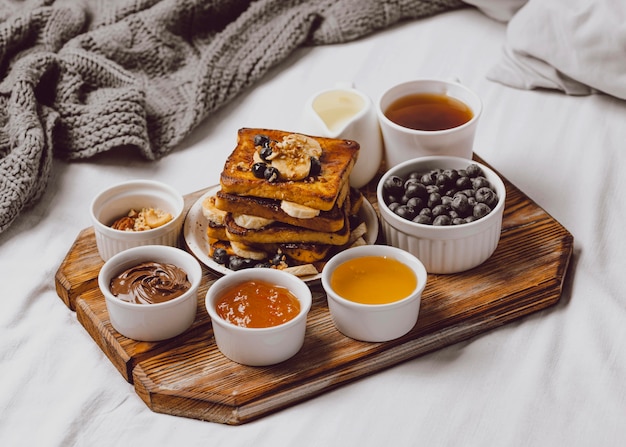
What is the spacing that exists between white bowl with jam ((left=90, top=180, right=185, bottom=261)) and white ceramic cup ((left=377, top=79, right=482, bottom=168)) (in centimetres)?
48

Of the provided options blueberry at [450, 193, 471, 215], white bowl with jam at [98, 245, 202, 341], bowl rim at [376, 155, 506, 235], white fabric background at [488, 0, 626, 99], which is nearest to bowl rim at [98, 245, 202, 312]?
white bowl with jam at [98, 245, 202, 341]

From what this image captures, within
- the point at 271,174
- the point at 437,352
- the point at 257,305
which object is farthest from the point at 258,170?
the point at 437,352

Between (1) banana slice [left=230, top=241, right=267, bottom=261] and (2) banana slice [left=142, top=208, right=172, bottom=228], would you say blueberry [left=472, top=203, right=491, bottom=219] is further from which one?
(2) banana slice [left=142, top=208, right=172, bottom=228]

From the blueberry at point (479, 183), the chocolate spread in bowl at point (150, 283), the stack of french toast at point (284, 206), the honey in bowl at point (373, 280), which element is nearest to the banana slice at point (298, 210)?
the stack of french toast at point (284, 206)

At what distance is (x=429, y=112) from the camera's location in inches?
79.5

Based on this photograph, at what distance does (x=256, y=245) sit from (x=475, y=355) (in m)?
0.48

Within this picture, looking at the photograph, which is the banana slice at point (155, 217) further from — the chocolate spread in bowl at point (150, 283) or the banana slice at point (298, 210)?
the banana slice at point (298, 210)

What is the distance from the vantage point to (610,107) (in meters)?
2.32

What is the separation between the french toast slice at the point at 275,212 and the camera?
1.72 meters

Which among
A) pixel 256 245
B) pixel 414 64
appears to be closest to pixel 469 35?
pixel 414 64

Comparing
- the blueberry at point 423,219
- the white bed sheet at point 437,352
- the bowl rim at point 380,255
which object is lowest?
the white bed sheet at point 437,352

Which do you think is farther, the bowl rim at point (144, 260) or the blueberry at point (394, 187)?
the blueberry at point (394, 187)

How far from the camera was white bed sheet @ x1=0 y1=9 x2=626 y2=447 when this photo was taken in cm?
153

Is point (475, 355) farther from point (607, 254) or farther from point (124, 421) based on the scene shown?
point (124, 421)
